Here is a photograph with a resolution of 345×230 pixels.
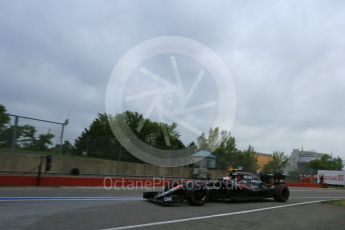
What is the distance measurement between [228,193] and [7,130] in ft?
36.2

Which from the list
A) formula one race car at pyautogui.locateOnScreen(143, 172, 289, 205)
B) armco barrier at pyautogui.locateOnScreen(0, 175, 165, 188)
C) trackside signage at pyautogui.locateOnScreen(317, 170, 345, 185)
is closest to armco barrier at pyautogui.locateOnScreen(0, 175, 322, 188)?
armco barrier at pyautogui.locateOnScreen(0, 175, 165, 188)

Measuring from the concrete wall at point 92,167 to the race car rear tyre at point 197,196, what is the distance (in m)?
10.4

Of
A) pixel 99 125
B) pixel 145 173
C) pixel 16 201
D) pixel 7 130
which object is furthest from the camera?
pixel 99 125

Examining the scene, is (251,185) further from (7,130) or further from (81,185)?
(7,130)

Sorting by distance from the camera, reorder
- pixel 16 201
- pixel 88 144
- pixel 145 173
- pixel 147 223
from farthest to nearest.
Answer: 1. pixel 145 173
2. pixel 88 144
3. pixel 16 201
4. pixel 147 223

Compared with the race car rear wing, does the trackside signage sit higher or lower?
higher

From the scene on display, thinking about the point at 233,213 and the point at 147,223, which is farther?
the point at 233,213

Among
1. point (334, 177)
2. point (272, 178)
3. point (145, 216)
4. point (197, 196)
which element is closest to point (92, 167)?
point (272, 178)

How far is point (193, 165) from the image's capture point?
121 ft

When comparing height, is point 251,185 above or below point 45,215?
above

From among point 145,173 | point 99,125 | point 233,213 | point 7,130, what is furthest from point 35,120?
point 99,125

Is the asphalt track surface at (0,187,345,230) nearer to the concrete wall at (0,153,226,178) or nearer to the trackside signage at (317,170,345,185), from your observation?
the concrete wall at (0,153,226,178)

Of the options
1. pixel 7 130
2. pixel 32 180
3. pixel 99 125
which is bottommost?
pixel 32 180

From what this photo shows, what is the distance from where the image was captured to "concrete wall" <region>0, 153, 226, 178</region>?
2092 cm
